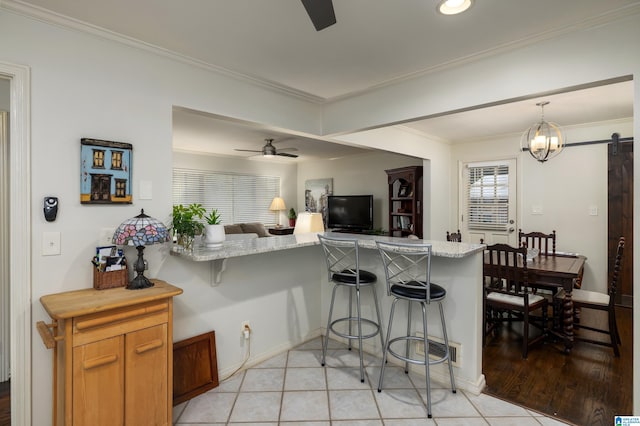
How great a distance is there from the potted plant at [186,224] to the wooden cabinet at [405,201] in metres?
3.84

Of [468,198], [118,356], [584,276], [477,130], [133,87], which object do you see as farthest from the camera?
[468,198]

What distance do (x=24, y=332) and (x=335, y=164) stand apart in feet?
20.2

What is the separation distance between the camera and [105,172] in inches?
78.1

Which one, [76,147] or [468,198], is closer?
[76,147]

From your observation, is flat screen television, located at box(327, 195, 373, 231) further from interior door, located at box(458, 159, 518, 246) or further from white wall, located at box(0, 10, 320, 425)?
white wall, located at box(0, 10, 320, 425)

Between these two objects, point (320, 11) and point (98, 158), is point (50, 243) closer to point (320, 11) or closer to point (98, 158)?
point (98, 158)

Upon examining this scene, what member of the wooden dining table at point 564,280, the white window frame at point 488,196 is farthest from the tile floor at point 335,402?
the white window frame at point 488,196

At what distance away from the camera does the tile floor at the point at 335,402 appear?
2074 millimetres

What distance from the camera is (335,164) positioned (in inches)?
289

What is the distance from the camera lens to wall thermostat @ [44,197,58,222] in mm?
1787

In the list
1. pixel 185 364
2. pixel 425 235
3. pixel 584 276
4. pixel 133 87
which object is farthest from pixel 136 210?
pixel 584 276

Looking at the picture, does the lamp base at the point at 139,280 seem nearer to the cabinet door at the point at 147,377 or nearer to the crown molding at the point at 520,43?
the cabinet door at the point at 147,377

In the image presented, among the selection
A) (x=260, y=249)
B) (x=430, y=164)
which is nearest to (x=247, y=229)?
(x=430, y=164)

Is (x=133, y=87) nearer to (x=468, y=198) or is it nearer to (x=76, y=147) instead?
(x=76, y=147)
